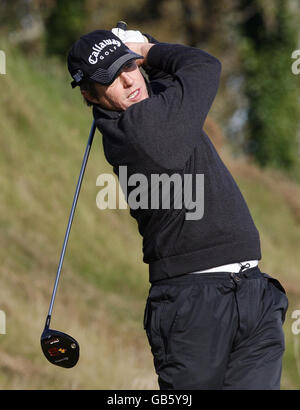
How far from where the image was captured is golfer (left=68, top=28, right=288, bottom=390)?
3.32 meters

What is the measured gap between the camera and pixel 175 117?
3.28m

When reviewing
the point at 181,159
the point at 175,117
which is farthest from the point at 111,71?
the point at 181,159

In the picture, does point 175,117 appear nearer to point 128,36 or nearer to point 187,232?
point 187,232

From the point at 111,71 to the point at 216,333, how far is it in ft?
4.08

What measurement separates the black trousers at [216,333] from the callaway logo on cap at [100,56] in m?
0.97

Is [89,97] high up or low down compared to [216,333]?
up

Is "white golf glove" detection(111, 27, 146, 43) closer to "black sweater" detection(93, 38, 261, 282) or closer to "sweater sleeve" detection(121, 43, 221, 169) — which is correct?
"black sweater" detection(93, 38, 261, 282)

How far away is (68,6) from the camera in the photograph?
21.6 m

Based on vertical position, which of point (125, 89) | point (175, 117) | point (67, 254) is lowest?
point (175, 117)

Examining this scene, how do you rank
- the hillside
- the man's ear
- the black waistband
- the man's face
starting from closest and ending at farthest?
the black waistband, the man's face, the man's ear, the hillside

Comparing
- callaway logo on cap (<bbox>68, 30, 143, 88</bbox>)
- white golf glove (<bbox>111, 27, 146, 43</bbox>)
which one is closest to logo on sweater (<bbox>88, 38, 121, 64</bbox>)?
callaway logo on cap (<bbox>68, 30, 143, 88</bbox>)

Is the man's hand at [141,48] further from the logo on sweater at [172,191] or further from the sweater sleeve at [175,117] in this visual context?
the logo on sweater at [172,191]
